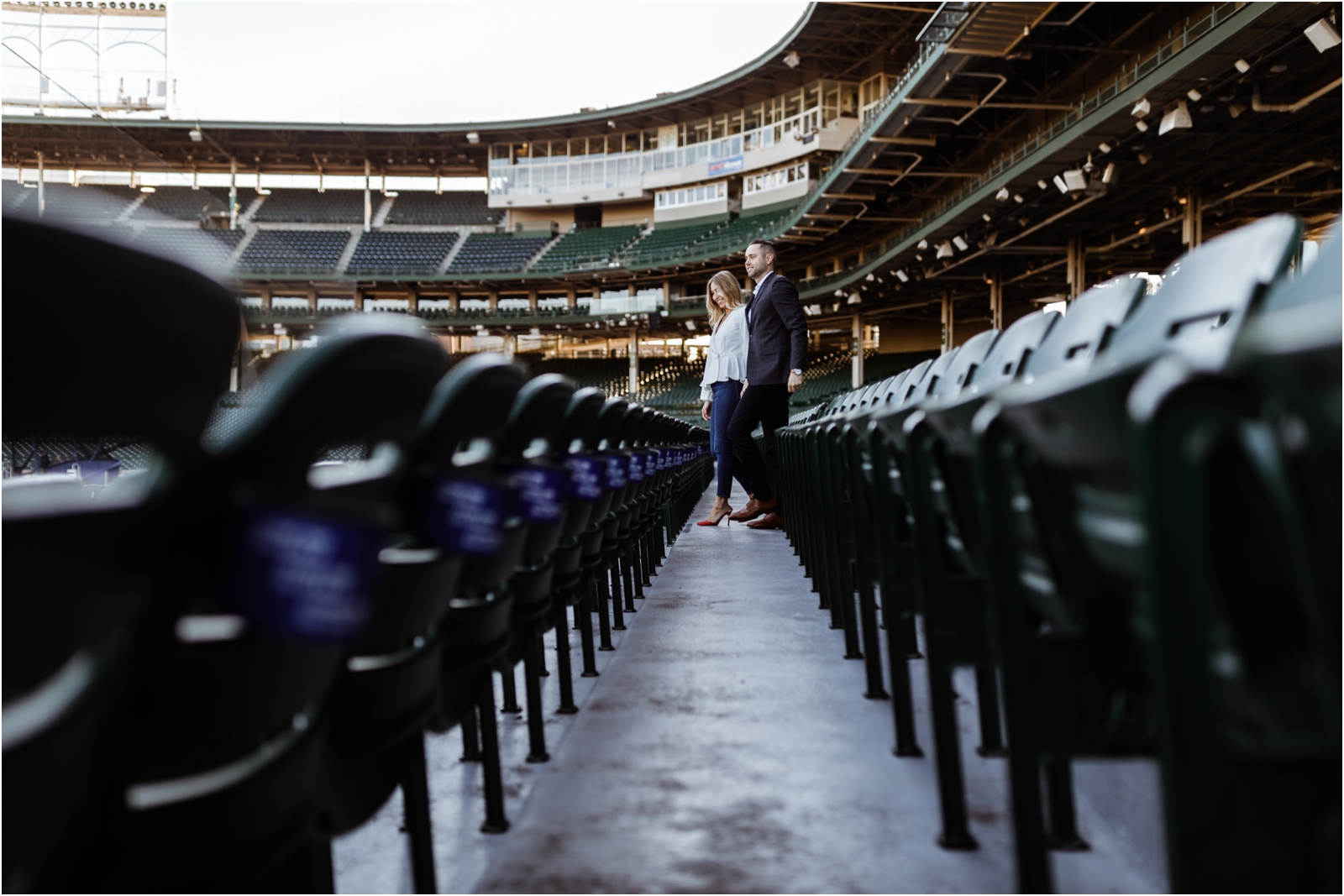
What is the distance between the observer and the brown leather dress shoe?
210 inches

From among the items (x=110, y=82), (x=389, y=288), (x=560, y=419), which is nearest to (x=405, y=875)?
(x=560, y=419)

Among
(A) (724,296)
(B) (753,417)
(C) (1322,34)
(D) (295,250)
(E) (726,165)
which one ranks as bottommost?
(B) (753,417)

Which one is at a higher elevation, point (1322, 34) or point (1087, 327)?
point (1322, 34)

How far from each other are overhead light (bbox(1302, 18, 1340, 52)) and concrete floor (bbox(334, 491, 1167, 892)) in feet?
25.2

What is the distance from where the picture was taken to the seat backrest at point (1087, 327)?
1.56 metres

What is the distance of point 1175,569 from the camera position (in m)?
0.54

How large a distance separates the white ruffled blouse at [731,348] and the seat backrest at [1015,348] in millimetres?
2636

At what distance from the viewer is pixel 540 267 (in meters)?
29.5

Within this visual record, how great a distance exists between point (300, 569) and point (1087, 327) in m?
1.52

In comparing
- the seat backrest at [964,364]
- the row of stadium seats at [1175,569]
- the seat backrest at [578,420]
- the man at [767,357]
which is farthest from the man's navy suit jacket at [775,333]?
the row of stadium seats at [1175,569]

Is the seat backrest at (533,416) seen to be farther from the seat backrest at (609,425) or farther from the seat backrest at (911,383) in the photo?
the seat backrest at (911,383)

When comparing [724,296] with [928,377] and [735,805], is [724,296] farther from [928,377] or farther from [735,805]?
[735,805]

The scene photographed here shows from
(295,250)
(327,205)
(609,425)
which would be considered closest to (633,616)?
(609,425)

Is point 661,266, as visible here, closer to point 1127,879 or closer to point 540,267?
point 540,267
